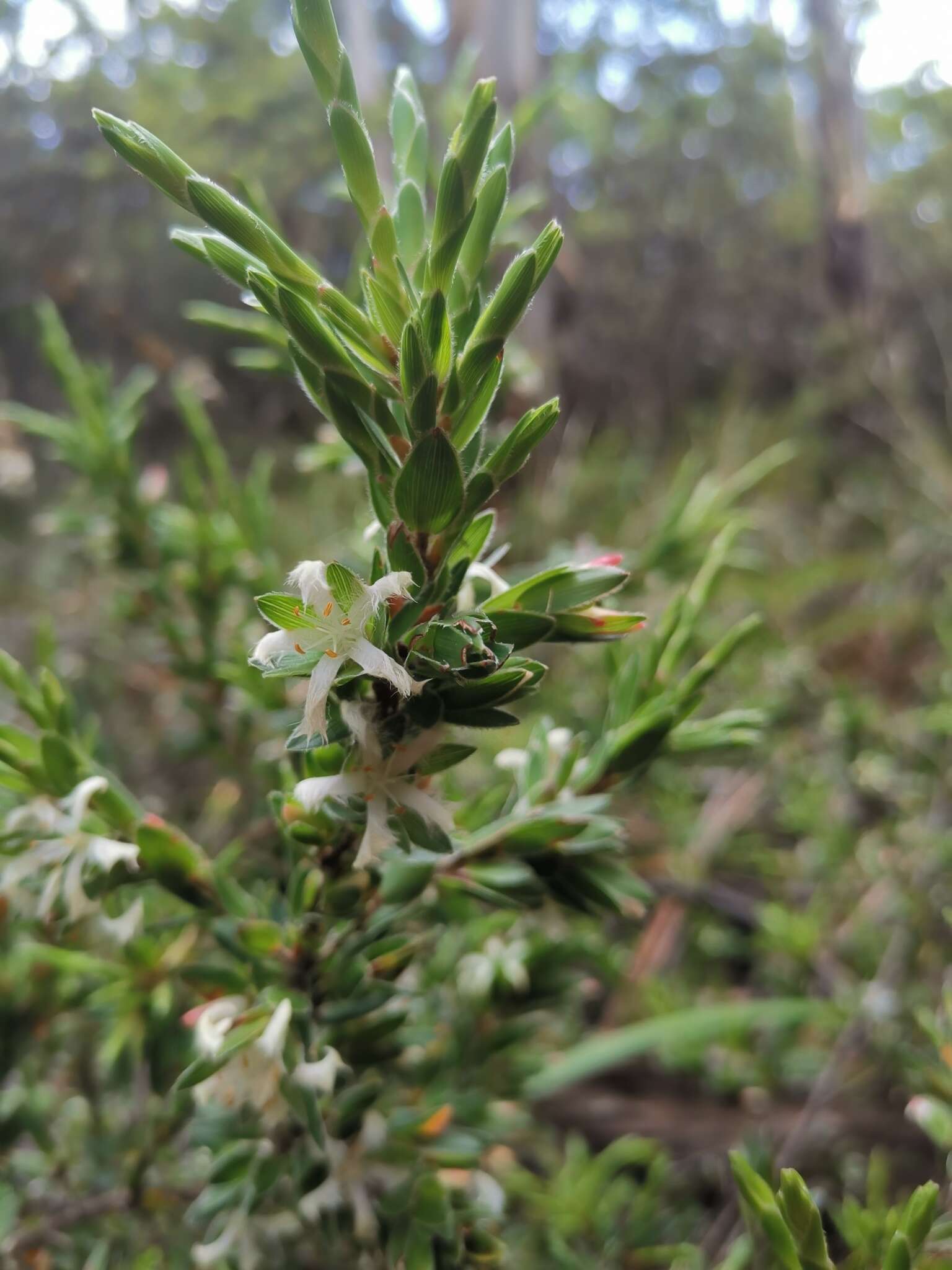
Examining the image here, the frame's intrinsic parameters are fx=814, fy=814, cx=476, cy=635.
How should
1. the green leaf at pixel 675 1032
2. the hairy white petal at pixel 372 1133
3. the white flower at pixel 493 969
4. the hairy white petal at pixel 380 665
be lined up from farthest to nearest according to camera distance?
the green leaf at pixel 675 1032 → the white flower at pixel 493 969 → the hairy white petal at pixel 372 1133 → the hairy white petal at pixel 380 665

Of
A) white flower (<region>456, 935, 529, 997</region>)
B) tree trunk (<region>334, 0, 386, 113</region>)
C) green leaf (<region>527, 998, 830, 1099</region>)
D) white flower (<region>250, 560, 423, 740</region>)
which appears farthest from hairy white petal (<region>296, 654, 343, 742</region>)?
tree trunk (<region>334, 0, 386, 113</region>)

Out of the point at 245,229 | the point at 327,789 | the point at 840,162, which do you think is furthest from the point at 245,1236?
the point at 840,162

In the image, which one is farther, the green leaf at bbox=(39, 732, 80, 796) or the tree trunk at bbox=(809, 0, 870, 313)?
the tree trunk at bbox=(809, 0, 870, 313)

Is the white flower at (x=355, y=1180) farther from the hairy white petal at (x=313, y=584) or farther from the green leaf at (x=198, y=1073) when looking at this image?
the hairy white petal at (x=313, y=584)

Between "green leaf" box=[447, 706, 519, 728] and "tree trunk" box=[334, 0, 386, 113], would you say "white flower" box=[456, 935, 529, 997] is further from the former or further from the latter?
"tree trunk" box=[334, 0, 386, 113]

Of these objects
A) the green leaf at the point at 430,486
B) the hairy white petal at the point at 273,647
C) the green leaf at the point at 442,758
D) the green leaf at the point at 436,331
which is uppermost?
the green leaf at the point at 436,331

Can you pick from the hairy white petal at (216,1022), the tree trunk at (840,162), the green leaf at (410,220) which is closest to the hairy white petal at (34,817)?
the hairy white petal at (216,1022)
